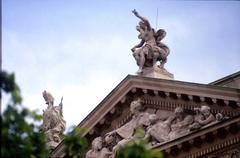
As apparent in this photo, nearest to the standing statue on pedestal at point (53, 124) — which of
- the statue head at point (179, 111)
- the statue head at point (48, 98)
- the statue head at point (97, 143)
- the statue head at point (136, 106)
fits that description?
the statue head at point (48, 98)

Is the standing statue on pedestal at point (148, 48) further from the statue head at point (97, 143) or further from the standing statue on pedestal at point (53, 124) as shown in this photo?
the standing statue on pedestal at point (53, 124)

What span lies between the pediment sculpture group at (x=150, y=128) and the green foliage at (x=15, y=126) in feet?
22.9

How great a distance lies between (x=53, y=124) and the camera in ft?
77.8

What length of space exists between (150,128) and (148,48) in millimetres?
2721

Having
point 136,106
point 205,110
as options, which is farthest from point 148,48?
point 205,110

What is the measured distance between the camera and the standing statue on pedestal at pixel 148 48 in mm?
20328

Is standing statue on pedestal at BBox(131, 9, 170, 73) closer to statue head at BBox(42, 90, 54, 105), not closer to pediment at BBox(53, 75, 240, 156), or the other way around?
pediment at BBox(53, 75, 240, 156)

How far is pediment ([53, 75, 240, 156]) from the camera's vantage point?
1783 centimetres

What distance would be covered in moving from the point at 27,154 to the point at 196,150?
8440 mm

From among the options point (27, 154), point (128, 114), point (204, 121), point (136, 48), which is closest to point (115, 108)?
point (128, 114)

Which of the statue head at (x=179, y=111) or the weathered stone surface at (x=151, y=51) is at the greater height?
the weathered stone surface at (x=151, y=51)

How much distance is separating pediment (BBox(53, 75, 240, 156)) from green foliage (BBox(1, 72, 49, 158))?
27.1 ft

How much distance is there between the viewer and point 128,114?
20078 mm

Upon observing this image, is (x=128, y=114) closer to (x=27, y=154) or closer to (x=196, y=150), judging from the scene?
(x=196, y=150)
